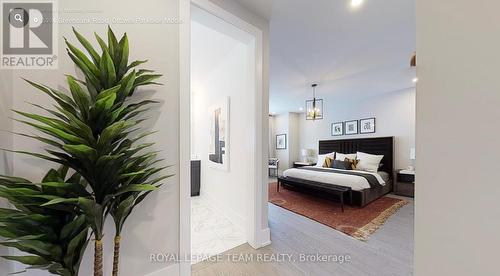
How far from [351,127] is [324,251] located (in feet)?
15.7

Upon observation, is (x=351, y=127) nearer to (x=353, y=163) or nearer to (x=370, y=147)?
(x=370, y=147)

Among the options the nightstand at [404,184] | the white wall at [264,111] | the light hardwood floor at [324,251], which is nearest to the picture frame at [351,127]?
the nightstand at [404,184]

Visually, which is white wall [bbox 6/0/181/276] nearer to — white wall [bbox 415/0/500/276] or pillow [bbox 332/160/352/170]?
white wall [bbox 415/0/500/276]

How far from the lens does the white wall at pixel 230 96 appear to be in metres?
2.27

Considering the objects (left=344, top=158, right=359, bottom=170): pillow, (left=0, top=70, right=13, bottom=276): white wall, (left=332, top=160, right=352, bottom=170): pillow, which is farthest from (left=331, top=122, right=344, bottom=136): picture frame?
(left=0, top=70, right=13, bottom=276): white wall

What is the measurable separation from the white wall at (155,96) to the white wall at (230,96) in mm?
533

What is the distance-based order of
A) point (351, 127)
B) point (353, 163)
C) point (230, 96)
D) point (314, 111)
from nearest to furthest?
point (230, 96)
point (314, 111)
point (353, 163)
point (351, 127)

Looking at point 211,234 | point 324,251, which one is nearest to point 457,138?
point 324,251

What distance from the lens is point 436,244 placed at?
1.58 ft

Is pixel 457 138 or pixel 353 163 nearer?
pixel 457 138

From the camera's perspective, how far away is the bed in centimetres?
345

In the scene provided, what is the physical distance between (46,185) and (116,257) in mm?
604

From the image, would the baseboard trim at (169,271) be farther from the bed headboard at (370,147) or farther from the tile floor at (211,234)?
the bed headboard at (370,147)

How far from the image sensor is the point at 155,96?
4.75 ft
